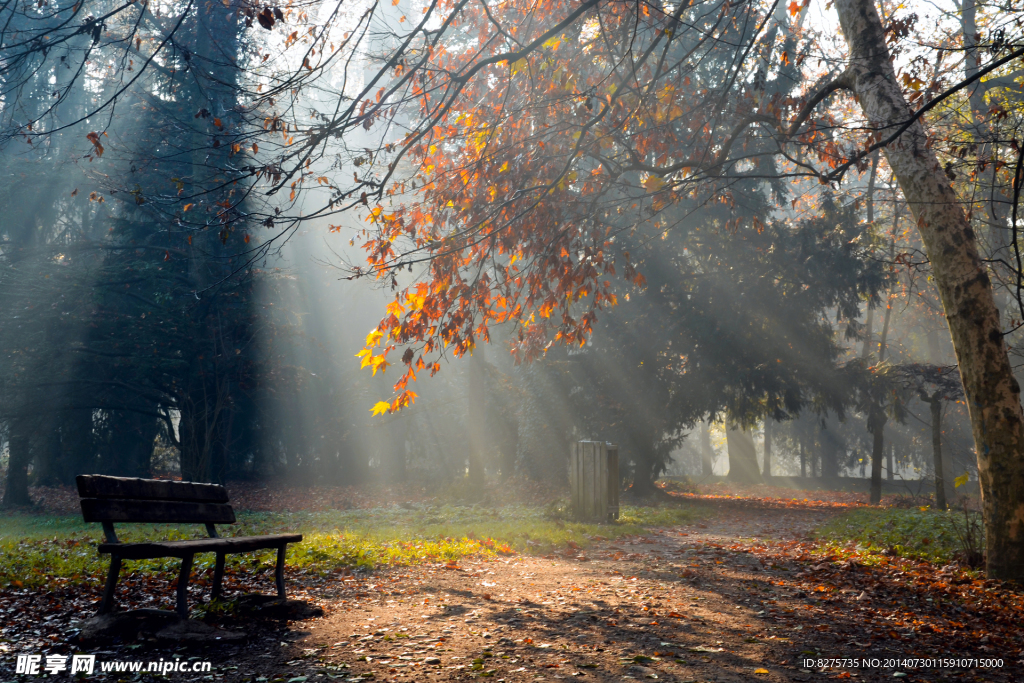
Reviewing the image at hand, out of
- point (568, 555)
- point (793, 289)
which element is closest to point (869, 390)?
point (793, 289)

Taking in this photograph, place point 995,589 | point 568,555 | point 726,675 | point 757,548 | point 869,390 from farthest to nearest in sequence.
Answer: point 869,390, point 757,548, point 568,555, point 995,589, point 726,675

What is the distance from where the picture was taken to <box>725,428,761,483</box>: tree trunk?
3173 centimetres

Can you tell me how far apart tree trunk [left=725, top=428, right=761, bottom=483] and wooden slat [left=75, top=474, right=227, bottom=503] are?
28763 mm

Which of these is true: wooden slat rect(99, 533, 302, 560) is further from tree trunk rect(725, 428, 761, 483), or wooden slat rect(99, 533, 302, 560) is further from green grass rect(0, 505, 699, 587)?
tree trunk rect(725, 428, 761, 483)

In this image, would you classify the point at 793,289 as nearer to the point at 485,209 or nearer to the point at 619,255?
the point at 619,255

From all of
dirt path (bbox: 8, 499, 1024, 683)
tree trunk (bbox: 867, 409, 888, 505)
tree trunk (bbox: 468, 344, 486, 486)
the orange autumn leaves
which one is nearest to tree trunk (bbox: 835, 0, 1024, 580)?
dirt path (bbox: 8, 499, 1024, 683)

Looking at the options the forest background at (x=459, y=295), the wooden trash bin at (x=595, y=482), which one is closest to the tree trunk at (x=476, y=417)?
the forest background at (x=459, y=295)

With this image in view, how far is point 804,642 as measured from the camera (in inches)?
182

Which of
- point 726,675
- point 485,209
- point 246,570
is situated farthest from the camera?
point 485,209

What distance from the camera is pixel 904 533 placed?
10.1 metres

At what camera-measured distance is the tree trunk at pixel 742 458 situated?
31734 mm

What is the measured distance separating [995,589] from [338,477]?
2381 centimetres

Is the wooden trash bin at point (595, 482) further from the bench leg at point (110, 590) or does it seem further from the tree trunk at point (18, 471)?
the tree trunk at point (18, 471)

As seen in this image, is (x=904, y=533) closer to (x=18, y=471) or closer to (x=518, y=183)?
(x=518, y=183)
